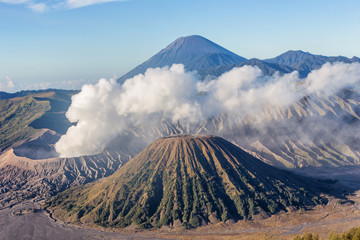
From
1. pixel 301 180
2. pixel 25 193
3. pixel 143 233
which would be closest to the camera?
pixel 143 233

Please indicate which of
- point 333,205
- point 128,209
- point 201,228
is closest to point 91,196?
point 128,209

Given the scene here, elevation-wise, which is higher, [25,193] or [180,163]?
[180,163]

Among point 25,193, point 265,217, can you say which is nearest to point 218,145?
point 265,217

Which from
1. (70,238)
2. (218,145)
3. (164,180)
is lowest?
(70,238)

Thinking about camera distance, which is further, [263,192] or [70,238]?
[263,192]

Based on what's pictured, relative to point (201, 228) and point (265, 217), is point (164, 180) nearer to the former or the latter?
point (201, 228)

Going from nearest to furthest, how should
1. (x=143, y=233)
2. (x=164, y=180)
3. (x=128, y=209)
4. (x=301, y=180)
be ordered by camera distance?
1. (x=143, y=233)
2. (x=128, y=209)
3. (x=164, y=180)
4. (x=301, y=180)

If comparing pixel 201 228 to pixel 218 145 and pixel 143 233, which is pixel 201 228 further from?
pixel 218 145
